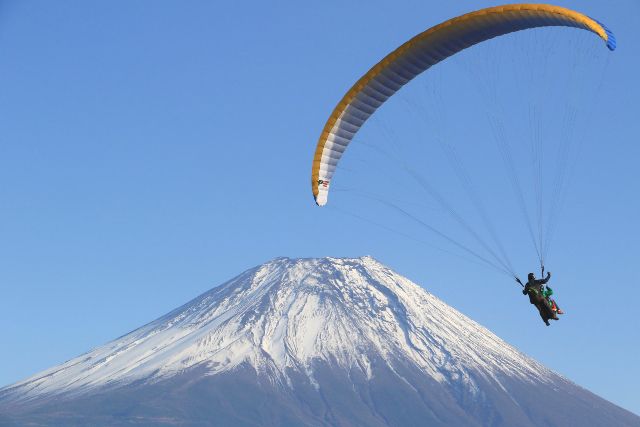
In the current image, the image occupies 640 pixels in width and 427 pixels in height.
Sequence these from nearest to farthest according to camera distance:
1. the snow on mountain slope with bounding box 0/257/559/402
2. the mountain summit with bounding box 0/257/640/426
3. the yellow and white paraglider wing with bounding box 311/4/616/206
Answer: the yellow and white paraglider wing with bounding box 311/4/616/206
the mountain summit with bounding box 0/257/640/426
the snow on mountain slope with bounding box 0/257/559/402

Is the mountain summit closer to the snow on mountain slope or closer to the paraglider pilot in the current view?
the snow on mountain slope

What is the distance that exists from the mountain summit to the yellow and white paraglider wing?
140m

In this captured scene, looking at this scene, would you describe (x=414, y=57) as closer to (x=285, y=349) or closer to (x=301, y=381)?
(x=301, y=381)

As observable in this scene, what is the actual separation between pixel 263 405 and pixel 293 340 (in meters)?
18.0

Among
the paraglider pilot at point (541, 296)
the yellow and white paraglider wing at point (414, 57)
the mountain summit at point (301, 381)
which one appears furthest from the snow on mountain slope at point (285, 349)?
the paraglider pilot at point (541, 296)

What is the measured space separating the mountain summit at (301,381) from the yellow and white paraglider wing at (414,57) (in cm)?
13957

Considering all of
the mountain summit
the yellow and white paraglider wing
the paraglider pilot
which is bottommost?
the paraglider pilot

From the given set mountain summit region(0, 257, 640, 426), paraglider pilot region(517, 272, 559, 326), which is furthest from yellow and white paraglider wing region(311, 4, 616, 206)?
mountain summit region(0, 257, 640, 426)

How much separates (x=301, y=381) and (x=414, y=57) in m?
155

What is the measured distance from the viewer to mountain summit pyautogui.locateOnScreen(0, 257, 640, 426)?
577 ft

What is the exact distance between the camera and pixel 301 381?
184750mm

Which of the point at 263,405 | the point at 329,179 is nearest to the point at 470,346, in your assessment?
the point at 263,405

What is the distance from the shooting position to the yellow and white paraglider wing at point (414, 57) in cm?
3014

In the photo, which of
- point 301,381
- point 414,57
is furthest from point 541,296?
point 301,381
